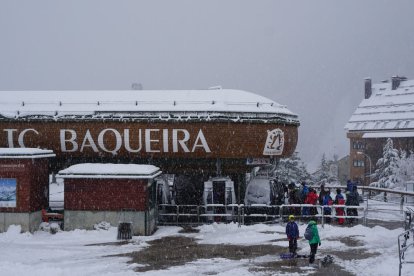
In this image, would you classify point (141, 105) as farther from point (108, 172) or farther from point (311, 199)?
point (311, 199)

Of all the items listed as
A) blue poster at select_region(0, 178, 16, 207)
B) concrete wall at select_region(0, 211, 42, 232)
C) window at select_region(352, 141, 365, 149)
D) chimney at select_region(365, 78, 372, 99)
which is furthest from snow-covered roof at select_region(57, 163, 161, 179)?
chimney at select_region(365, 78, 372, 99)

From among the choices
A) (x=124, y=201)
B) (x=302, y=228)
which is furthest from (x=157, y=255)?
(x=302, y=228)

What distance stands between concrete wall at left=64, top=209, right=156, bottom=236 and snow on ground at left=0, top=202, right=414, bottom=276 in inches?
14.8

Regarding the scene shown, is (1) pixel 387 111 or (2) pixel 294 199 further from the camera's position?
(1) pixel 387 111

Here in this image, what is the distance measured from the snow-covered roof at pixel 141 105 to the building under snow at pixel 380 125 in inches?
1541

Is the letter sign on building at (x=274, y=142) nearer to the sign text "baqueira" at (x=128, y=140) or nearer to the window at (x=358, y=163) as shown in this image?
the sign text "baqueira" at (x=128, y=140)

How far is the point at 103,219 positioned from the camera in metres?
21.4

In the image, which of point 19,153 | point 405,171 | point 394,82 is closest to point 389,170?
point 405,171

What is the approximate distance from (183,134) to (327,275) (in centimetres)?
1264

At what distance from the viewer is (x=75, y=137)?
2552 cm

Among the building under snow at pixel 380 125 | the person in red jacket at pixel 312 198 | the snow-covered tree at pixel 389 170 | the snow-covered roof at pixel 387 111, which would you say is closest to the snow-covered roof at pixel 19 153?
the person in red jacket at pixel 312 198

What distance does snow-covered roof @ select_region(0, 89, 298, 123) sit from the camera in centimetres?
2520

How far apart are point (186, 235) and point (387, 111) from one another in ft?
170

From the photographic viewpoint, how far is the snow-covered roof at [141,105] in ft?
82.7
